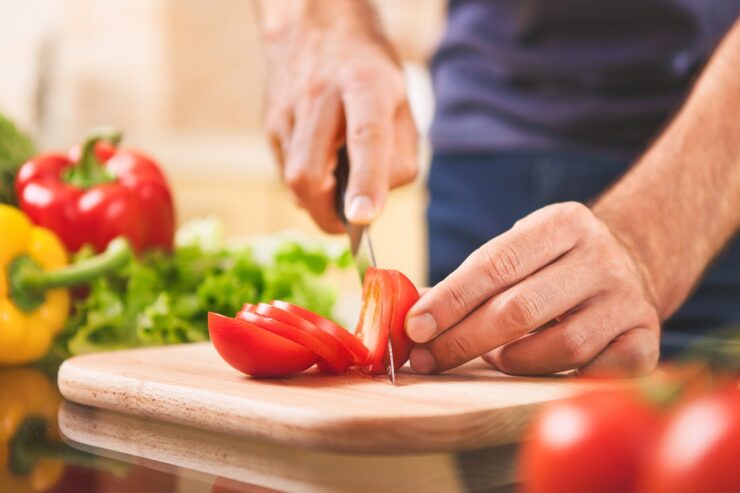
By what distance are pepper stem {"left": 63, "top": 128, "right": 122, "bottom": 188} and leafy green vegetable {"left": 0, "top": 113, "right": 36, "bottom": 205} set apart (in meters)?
0.08

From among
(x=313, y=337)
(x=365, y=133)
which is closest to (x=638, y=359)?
(x=313, y=337)

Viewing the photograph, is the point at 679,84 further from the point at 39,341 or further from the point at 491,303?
the point at 39,341

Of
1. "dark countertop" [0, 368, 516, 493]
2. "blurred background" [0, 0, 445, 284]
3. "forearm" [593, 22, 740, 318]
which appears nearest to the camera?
"dark countertop" [0, 368, 516, 493]

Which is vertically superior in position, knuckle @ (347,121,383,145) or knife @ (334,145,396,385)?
knuckle @ (347,121,383,145)

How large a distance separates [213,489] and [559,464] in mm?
286

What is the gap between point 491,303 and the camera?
1.01 m

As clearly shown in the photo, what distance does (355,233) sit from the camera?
126 centimetres

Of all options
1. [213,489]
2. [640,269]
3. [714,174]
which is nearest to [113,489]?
[213,489]

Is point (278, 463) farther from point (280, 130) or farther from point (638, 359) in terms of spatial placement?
point (280, 130)

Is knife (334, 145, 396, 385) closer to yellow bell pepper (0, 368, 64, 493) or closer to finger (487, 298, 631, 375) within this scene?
finger (487, 298, 631, 375)

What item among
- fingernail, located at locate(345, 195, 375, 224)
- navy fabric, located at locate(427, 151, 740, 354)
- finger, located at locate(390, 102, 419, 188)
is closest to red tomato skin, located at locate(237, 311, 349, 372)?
fingernail, located at locate(345, 195, 375, 224)

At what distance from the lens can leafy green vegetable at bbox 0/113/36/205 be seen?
1.56 metres

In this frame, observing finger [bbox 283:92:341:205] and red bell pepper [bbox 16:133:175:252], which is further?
red bell pepper [bbox 16:133:175:252]

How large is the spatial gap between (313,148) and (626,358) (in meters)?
0.49
